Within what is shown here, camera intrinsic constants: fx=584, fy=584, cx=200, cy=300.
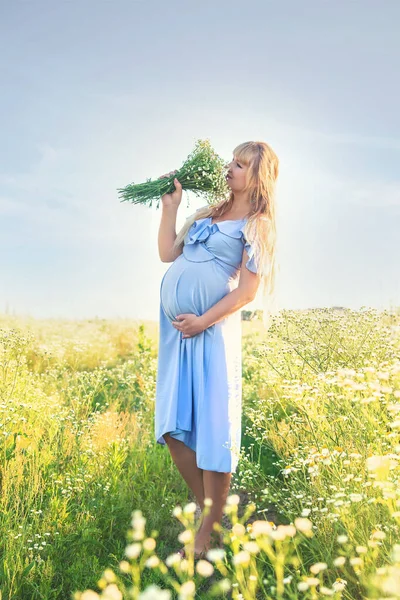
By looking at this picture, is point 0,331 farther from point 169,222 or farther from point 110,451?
point 169,222

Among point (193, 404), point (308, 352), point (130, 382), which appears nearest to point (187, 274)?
point (193, 404)

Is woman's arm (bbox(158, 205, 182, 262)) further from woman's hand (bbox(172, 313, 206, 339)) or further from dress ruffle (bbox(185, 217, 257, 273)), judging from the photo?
woman's hand (bbox(172, 313, 206, 339))

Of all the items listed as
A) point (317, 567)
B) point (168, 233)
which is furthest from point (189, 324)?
point (317, 567)

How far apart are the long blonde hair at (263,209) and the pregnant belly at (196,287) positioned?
241 mm

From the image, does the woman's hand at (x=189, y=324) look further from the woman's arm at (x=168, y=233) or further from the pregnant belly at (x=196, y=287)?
the woman's arm at (x=168, y=233)

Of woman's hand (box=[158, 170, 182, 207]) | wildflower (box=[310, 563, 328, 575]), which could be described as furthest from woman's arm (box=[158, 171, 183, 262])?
wildflower (box=[310, 563, 328, 575])

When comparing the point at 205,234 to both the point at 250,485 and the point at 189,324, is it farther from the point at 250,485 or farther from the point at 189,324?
the point at 250,485

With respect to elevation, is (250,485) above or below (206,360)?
below

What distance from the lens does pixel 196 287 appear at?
3.30m

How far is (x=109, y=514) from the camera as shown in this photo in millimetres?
3475

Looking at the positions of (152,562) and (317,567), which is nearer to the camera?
(152,562)

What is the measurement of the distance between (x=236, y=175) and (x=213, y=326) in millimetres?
890

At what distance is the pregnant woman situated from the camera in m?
3.20

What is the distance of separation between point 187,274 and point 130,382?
2.98m
